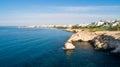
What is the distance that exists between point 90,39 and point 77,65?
52.5 metres

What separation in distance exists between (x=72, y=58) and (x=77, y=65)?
27.8 ft

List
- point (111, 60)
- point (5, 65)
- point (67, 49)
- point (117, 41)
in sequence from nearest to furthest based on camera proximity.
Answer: point (5, 65) < point (111, 60) < point (117, 41) < point (67, 49)

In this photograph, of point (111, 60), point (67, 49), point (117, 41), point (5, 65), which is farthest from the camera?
point (67, 49)

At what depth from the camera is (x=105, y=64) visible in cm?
4847

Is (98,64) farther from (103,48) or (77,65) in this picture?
(103,48)

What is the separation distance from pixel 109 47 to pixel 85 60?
1881 cm

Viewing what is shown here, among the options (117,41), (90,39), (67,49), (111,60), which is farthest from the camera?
(90,39)

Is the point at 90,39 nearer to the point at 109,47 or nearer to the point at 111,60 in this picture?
the point at 109,47

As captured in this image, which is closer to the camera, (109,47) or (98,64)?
(98,64)

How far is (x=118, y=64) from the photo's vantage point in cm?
4838

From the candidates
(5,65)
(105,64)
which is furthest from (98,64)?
(5,65)

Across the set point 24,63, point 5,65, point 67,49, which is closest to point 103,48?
point 67,49

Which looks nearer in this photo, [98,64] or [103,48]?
[98,64]

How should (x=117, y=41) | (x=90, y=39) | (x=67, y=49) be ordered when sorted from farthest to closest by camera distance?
(x=90, y=39) < (x=67, y=49) < (x=117, y=41)
